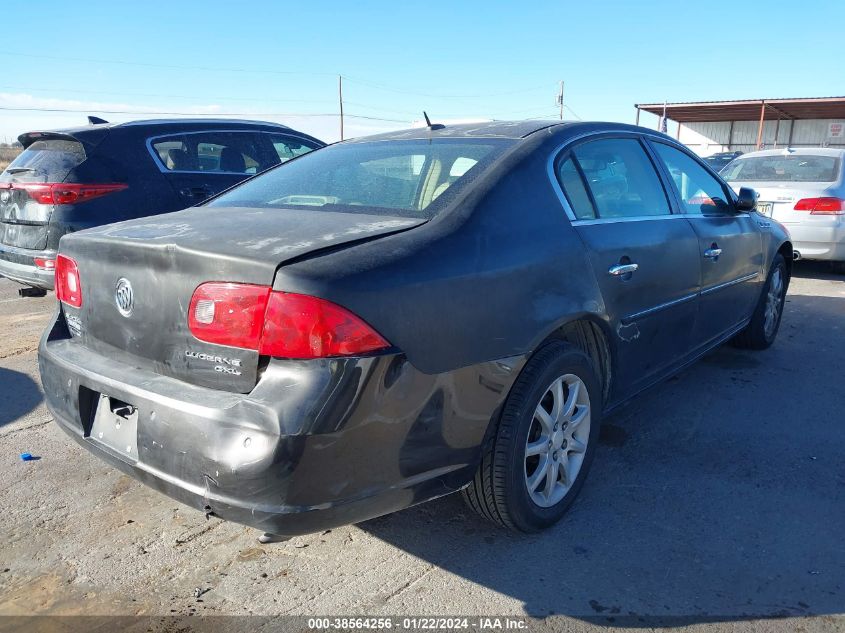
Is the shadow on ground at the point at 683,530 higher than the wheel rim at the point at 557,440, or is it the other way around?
the wheel rim at the point at 557,440

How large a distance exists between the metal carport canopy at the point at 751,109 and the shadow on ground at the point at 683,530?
27535 millimetres

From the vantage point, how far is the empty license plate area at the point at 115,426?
2.27 meters

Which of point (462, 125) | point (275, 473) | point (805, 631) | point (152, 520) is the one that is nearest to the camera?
point (275, 473)

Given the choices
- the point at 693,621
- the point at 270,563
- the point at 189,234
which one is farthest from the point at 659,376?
the point at 189,234

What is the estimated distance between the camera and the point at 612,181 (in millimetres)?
3281

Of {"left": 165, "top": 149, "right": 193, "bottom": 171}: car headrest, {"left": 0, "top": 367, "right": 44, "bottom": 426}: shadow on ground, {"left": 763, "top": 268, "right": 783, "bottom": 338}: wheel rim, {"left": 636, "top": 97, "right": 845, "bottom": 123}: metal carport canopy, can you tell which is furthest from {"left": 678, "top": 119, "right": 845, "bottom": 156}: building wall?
{"left": 0, "top": 367, "right": 44, "bottom": 426}: shadow on ground

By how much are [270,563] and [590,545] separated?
122 cm

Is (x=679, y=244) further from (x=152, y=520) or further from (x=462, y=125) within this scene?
(x=152, y=520)

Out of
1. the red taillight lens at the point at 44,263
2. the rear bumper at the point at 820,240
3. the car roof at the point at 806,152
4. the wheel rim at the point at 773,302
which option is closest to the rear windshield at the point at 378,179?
the red taillight lens at the point at 44,263

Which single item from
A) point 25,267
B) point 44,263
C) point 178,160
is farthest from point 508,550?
point 178,160

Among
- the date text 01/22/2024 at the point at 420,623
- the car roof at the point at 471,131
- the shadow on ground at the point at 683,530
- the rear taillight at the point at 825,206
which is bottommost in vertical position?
the date text 01/22/2024 at the point at 420,623

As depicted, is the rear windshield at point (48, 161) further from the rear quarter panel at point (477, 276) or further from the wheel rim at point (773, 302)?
the wheel rim at point (773, 302)

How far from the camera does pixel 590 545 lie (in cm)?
268

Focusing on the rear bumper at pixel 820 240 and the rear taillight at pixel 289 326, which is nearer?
the rear taillight at pixel 289 326
